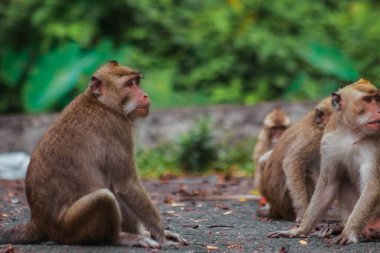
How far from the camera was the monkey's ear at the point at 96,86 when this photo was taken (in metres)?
7.00

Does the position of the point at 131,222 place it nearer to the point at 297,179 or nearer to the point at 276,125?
the point at 297,179

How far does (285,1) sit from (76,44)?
4257 mm

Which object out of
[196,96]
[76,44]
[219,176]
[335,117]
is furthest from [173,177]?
[335,117]

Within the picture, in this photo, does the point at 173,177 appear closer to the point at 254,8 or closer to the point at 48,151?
the point at 254,8

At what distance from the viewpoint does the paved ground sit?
6.82 meters

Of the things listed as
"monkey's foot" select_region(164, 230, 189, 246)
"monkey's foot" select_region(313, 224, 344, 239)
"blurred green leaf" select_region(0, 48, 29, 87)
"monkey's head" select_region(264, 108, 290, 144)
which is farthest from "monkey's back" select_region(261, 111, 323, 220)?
"blurred green leaf" select_region(0, 48, 29, 87)

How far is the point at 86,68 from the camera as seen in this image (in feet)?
55.8

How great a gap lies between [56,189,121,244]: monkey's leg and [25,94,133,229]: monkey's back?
112 millimetres

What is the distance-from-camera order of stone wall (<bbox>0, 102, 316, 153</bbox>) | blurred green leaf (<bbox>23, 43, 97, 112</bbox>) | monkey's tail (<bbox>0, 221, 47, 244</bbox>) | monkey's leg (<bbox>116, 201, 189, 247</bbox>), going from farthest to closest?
blurred green leaf (<bbox>23, 43, 97, 112</bbox>)
stone wall (<bbox>0, 102, 316, 153</bbox>)
monkey's tail (<bbox>0, 221, 47, 244</bbox>)
monkey's leg (<bbox>116, 201, 189, 247</bbox>)

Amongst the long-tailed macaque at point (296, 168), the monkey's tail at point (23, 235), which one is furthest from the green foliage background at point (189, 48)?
the monkey's tail at point (23, 235)

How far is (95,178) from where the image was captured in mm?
6668

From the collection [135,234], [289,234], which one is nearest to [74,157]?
[135,234]

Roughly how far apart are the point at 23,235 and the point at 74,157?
29.8 inches

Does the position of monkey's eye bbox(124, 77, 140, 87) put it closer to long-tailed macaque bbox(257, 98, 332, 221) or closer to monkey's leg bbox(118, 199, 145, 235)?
monkey's leg bbox(118, 199, 145, 235)
